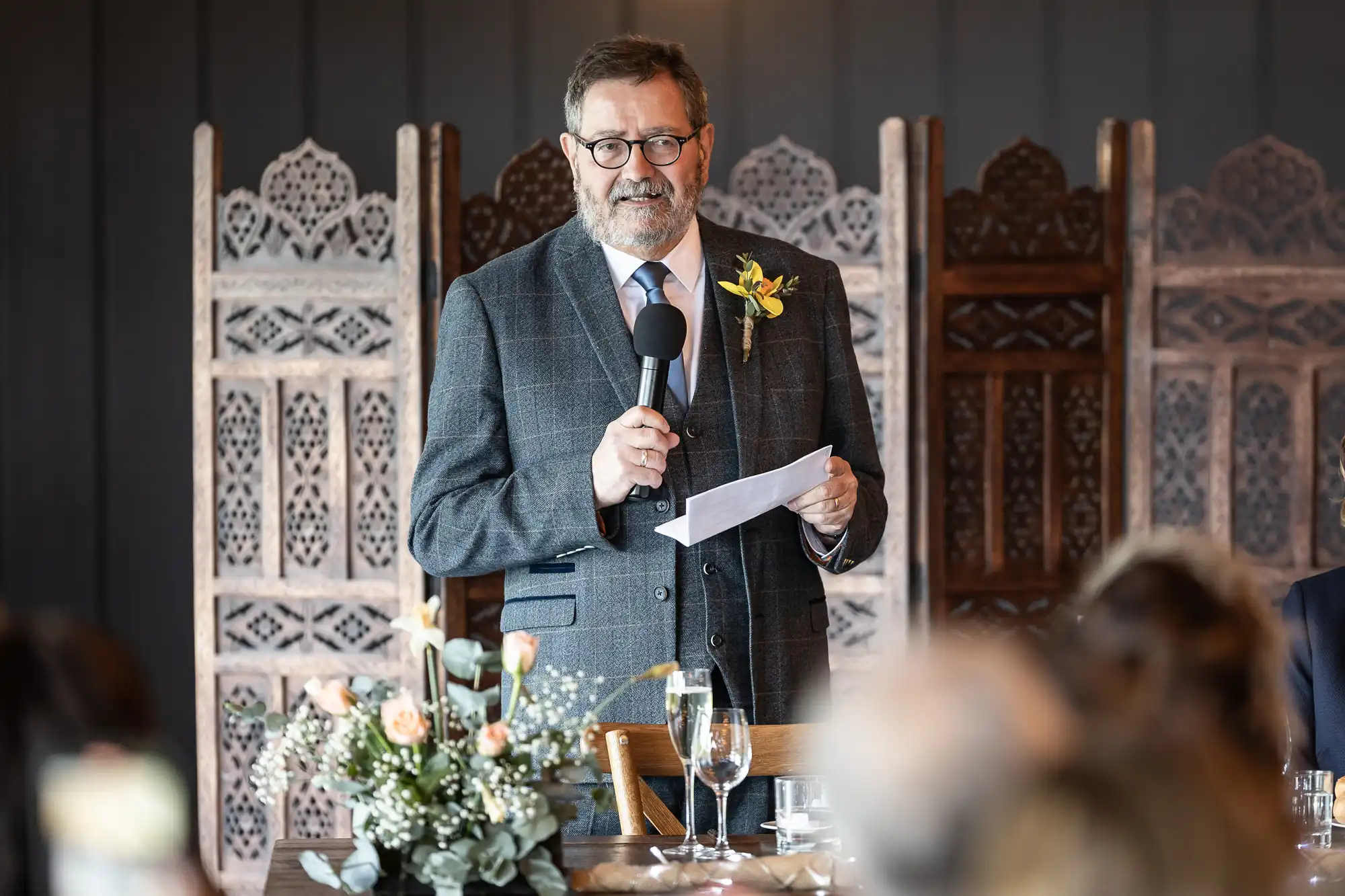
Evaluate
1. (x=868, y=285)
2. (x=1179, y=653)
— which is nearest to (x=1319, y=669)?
(x=1179, y=653)

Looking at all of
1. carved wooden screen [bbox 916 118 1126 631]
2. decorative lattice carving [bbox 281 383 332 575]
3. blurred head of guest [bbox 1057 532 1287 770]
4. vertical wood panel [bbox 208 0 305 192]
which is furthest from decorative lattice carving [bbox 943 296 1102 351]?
blurred head of guest [bbox 1057 532 1287 770]

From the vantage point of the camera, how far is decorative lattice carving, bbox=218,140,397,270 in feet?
13.6

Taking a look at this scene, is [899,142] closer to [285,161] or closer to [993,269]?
[993,269]

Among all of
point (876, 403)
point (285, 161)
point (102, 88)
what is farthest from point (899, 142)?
point (102, 88)

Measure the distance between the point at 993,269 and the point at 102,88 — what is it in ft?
9.61

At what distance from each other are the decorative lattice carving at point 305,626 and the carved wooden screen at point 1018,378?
1.55 m

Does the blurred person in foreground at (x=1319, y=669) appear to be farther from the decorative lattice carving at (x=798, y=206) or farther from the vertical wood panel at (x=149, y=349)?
the vertical wood panel at (x=149, y=349)

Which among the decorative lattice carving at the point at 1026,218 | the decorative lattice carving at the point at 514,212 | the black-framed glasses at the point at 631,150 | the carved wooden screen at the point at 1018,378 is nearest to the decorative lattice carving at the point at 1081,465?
the carved wooden screen at the point at 1018,378

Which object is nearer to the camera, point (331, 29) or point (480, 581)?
point (480, 581)

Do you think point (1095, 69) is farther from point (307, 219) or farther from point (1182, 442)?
point (307, 219)

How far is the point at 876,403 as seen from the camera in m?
4.21

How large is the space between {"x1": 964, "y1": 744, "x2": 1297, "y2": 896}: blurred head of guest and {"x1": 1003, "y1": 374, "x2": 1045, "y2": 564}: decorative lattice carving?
3599 millimetres

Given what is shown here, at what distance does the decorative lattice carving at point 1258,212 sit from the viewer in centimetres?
420

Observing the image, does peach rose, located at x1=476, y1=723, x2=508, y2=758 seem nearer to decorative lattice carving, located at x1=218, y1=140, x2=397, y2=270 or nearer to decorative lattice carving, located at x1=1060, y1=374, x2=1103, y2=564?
decorative lattice carving, located at x1=218, y1=140, x2=397, y2=270
